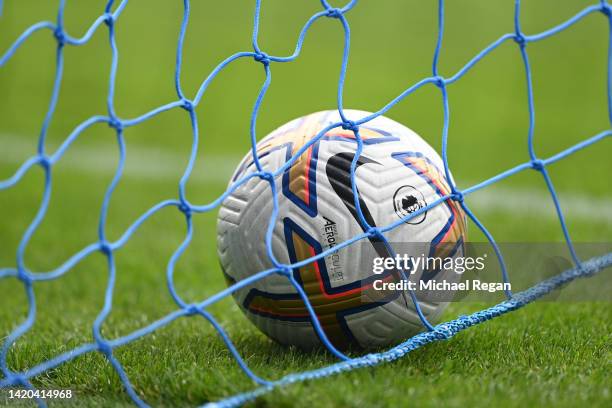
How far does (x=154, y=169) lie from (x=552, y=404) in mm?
7377

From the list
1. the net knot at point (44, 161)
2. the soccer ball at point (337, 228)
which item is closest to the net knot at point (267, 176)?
the soccer ball at point (337, 228)

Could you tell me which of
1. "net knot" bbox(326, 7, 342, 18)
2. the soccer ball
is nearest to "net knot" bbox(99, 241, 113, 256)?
the soccer ball

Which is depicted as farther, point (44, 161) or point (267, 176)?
point (267, 176)

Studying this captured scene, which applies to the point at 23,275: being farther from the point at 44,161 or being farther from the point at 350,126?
the point at 350,126

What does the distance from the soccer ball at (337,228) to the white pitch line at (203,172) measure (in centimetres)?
353

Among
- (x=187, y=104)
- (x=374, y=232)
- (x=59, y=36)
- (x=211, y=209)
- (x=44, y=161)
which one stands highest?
(x=59, y=36)

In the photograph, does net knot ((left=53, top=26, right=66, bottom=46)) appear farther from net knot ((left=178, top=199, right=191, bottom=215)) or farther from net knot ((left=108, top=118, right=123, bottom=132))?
net knot ((left=178, top=199, right=191, bottom=215))

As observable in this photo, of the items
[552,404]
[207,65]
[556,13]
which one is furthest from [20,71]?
[552,404]

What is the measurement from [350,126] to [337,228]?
0.37 metres

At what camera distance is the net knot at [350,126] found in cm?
277

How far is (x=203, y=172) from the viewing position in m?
8.90

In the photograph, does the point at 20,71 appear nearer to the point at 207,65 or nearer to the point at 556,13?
the point at 207,65

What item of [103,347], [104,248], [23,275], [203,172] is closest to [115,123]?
[104,248]

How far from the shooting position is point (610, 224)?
227 inches
